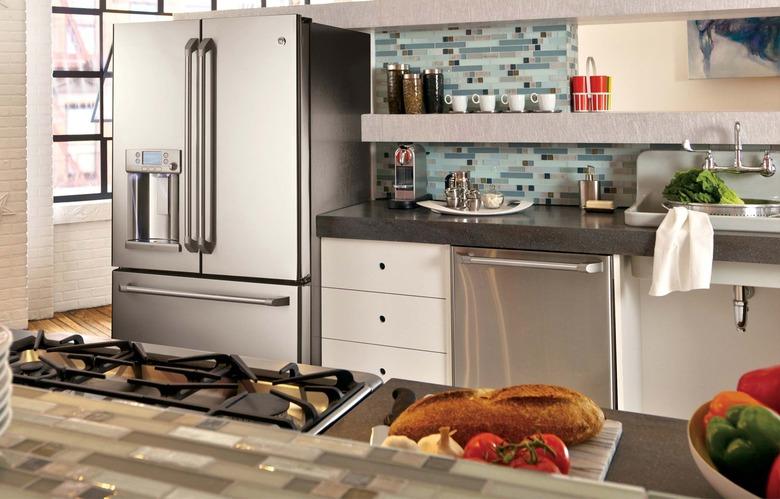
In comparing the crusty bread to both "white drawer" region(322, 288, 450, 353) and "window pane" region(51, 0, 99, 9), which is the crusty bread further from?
"window pane" region(51, 0, 99, 9)

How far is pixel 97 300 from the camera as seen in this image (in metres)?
6.55

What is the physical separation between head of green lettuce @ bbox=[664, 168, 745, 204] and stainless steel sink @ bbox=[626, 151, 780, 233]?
0.10 metres

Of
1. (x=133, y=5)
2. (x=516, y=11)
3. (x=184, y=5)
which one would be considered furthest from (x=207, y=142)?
(x=184, y=5)

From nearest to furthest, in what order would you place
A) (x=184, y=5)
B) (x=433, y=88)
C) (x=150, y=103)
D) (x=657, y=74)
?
(x=150, y=103) < (x=433, y=88) < (x=657, y=74) < (x=184, y=5)

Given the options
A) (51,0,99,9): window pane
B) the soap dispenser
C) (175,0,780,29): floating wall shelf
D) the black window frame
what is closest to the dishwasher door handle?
the soap dispenser

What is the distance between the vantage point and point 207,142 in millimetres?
3799

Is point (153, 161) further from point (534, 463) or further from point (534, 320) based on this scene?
point (534, 463)

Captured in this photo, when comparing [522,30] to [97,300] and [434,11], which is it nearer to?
[434,11]

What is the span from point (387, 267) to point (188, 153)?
1027mm

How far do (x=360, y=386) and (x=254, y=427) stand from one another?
866mm

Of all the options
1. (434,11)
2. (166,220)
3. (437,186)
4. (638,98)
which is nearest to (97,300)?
(166,220)

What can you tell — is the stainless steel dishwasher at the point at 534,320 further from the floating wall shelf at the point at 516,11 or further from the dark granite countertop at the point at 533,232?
the floating wall shelf at the point at 516,11

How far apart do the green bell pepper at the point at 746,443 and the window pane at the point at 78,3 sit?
244 inches

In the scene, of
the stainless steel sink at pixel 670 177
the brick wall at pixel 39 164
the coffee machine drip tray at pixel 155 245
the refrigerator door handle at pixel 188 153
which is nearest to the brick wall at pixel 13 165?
the brick wall at pixel 39 164
